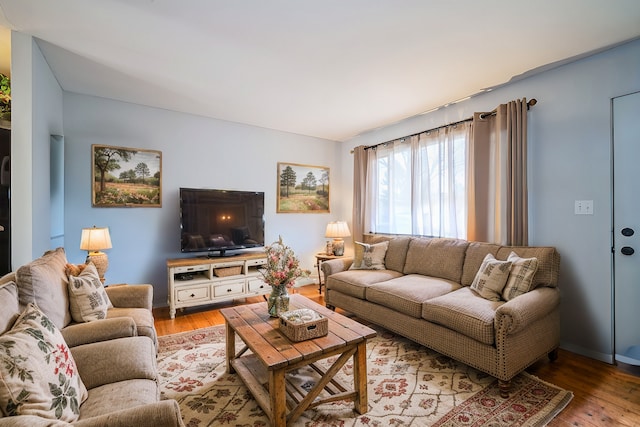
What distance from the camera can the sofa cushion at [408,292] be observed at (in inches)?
98.6

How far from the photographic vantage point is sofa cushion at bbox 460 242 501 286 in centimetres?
280

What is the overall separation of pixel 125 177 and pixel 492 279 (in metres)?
3.92

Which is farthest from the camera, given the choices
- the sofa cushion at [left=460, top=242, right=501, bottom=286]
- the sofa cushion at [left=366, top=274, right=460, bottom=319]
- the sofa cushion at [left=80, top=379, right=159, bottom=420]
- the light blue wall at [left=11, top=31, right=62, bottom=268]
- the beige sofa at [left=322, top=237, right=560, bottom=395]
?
the sofa cushion at [left=460, top=242, right=501, bottom=286]

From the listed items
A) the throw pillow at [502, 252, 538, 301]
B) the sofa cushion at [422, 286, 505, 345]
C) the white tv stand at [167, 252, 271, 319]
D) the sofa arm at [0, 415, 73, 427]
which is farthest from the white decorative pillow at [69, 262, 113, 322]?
the throw pillow at [502, 252, 538, 301]

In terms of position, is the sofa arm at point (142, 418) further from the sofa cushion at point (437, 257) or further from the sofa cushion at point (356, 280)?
the sofa cushion at point (437, 257)

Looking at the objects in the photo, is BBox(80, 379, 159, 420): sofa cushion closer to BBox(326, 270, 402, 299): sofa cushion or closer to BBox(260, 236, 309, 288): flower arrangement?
BBox(260, 236, 309, 288): flower arrangement

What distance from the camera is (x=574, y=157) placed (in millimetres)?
2514

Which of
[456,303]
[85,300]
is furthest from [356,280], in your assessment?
[85,300]

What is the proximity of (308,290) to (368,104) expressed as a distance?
2.79 meters

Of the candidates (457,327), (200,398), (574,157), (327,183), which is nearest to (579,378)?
(457,327)

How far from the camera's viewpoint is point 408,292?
2607 mm

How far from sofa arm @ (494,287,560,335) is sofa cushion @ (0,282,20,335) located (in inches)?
98.6

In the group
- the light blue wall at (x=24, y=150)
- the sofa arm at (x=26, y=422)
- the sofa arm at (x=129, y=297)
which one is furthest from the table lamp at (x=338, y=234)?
the sofa arm at (x=26, y=422)

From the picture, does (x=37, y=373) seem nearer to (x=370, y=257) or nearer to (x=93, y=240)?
(x=93, y=240)
